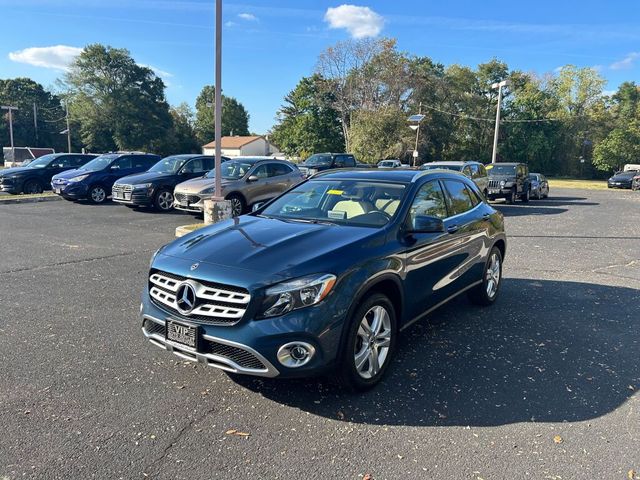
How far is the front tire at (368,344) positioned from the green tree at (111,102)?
64335 millimetres

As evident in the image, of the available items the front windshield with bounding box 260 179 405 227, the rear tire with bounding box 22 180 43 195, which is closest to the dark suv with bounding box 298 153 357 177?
the rear tire with bounding box 22 180 43 195

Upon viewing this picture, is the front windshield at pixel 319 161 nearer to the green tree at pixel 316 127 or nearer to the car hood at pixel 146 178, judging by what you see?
the car hood at pixel 146 178

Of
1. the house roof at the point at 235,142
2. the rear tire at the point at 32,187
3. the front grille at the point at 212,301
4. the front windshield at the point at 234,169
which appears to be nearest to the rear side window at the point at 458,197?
the front grille at the point at 212,301

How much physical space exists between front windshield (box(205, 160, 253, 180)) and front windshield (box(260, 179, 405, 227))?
811cm

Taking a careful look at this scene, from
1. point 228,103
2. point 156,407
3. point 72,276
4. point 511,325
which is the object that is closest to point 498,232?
point 511,325

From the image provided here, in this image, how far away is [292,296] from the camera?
3.08 metres

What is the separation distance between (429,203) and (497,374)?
1697 millimetres

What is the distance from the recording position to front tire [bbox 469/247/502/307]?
5.63 m

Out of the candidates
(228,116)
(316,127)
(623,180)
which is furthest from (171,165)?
(228,116)

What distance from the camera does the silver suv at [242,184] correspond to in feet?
39.7

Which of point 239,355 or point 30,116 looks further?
point 30,116

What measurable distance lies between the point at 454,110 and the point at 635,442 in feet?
189

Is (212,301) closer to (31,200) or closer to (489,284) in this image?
(489,284)

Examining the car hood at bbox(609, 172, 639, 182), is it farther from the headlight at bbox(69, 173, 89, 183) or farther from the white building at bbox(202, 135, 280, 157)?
the white building at bbox(202, 135, 280, 157)
